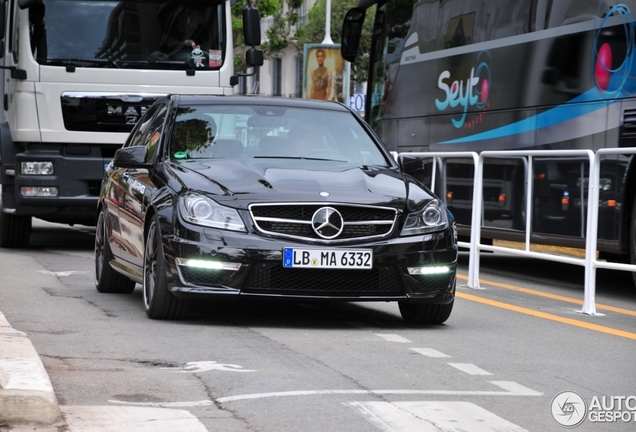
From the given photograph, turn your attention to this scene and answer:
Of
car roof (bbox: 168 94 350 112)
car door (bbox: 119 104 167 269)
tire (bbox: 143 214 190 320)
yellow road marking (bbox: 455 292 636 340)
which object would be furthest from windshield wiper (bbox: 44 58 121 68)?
tire (bbox: 143 214 190 320)

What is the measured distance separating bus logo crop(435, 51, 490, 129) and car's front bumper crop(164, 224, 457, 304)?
650cm

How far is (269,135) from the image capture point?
9.73 metres

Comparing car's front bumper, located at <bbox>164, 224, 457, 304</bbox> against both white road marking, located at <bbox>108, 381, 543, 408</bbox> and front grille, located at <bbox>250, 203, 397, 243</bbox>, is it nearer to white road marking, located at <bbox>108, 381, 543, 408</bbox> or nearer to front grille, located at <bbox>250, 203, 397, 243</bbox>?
front grille, located at <bbox>250, 203, 397, 243</bbox>

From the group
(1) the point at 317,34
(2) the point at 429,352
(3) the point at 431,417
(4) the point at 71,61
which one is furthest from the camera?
(1) the point at 317,34

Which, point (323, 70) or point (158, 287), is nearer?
point (158, 287)

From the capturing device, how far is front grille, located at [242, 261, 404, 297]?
27.6 feet

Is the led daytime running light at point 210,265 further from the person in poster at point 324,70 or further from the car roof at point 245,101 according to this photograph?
the person in poster at point 324,70

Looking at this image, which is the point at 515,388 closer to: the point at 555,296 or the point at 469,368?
the point at 469,368

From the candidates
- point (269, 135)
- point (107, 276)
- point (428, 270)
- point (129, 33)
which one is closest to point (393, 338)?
point (428, 270)

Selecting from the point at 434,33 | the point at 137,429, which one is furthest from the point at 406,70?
the point at 137,429

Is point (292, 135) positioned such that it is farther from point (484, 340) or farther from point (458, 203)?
point (458, 203)

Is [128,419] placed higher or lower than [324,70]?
lower

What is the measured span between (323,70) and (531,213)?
84.4ft

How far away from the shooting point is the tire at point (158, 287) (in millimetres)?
8688
